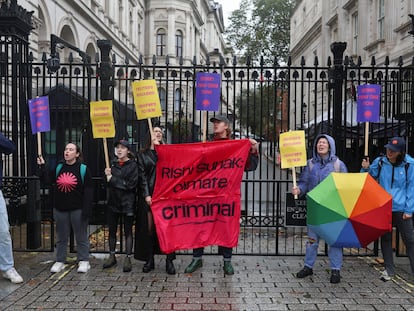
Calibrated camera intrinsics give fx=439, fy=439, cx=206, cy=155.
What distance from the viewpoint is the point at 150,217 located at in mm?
6129

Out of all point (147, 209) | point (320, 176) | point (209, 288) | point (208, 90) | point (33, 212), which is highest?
point (208, 90)

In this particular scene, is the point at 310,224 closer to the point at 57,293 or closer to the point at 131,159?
the point at 131,159

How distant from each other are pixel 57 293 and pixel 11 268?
0.88 metres

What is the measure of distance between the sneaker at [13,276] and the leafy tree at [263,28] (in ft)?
142

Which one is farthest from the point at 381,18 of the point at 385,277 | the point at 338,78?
the point at 385,277

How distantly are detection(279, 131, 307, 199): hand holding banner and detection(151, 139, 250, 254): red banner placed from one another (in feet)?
1.70

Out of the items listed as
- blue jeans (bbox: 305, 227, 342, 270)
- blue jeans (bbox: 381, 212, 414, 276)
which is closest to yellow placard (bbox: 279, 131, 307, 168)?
blue jeans (bbox: 305, 227, 342, 270)

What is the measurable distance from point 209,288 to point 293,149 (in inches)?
86.7

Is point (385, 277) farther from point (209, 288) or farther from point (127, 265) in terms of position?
point (127, 265)

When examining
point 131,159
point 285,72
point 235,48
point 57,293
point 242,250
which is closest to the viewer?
point 57,293

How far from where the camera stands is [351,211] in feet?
17.0

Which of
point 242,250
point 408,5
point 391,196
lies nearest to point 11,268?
point 242,250

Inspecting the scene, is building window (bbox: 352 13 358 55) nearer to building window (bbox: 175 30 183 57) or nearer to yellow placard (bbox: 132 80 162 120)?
yellow placard (bbox: 132 80 162 120)

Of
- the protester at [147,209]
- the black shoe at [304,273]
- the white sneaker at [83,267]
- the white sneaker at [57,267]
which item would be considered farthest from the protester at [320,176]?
the white sneaker at [57,267]
